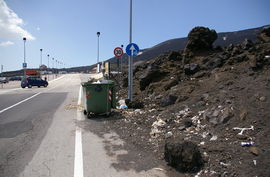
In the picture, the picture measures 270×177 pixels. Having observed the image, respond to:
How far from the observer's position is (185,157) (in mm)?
4113

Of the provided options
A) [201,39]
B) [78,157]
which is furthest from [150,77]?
[78,157]

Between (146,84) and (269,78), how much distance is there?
7.36 meters

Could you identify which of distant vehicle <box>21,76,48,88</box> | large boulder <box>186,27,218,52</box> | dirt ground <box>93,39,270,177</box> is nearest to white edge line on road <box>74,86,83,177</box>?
dirt ground <box>93,39,270,177</box>

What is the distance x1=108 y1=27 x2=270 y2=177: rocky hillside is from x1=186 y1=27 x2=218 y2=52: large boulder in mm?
2763

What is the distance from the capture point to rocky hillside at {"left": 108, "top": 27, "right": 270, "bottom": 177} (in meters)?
4.07

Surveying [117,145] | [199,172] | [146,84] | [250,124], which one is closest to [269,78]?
[250,124]

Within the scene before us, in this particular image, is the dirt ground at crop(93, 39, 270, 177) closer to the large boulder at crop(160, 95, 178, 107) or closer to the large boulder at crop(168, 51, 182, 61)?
the large boulder at crop(160, 95, 178, 107)

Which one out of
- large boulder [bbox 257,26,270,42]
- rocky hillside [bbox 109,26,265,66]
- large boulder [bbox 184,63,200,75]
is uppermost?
rocky hillside [bbox 109,26,265,66]

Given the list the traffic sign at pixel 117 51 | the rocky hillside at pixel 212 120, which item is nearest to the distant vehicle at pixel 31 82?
the traffic sign at pixel 117 51

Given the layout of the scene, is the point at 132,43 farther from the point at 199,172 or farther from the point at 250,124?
the point at 199,172

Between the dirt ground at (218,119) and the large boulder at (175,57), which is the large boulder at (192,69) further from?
the large boulder at (175,57)

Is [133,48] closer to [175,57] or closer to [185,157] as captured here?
[175,57]

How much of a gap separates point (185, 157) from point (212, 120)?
2.07m

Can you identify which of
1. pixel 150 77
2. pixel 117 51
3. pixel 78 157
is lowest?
pixel 78 157
